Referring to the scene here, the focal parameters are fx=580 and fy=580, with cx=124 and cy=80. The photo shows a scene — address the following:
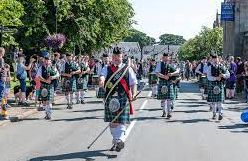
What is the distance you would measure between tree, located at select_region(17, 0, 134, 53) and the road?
1843 centimetres

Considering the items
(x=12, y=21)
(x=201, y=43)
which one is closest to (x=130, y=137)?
(x=12, y=21)

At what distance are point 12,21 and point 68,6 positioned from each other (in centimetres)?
1074

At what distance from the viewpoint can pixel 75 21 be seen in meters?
39.2

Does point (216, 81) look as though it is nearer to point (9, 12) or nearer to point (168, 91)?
point (168, 91)

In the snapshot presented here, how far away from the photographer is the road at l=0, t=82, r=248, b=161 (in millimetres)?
10547

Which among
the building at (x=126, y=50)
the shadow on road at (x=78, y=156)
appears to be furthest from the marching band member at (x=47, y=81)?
the shadow on road at (x=78, y=156)

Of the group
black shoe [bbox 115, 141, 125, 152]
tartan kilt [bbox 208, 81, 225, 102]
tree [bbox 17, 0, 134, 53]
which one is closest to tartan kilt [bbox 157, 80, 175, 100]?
tartan kilt [bbox 208, 81, 225, 102]

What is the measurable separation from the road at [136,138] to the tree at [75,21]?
1843 centimetres

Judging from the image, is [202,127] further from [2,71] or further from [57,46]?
[57,46]

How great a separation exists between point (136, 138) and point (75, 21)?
89.1 feet

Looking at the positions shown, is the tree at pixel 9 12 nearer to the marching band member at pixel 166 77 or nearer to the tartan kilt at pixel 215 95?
the marching band member at pixel 166 77

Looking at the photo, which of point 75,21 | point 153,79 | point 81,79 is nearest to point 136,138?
point 81,79

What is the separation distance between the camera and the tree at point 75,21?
36.4m

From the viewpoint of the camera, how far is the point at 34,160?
33.0 ft
